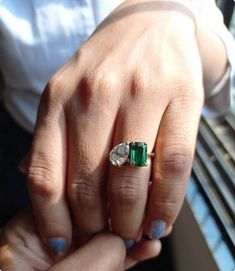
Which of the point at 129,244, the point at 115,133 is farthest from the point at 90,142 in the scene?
the point at 129,244

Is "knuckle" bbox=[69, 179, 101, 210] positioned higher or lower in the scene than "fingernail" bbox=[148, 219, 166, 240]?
higher

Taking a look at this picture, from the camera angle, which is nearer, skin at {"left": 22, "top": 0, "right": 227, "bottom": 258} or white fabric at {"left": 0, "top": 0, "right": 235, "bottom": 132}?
skin at {"left": 22, "top": 0, "right": 227, "bottom": 258}

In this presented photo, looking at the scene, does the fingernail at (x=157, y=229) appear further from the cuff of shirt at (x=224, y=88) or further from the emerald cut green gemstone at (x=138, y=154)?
the cuff of shirt at (x=224, y=88)

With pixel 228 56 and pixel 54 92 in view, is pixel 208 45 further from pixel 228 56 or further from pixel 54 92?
pixel 54 92

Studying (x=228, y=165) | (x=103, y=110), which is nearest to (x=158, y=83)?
(x=103, y=110)

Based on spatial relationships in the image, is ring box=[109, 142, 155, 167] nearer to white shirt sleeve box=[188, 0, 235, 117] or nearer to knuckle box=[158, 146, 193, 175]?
knuckle box=[158, 146, 193, 175]

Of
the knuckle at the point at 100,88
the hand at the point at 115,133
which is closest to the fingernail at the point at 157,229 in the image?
the hand at the point at 115,133

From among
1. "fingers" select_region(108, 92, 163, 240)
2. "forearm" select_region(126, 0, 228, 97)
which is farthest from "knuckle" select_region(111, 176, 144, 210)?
"forearm" select_region(126, 0, 228, 97)
